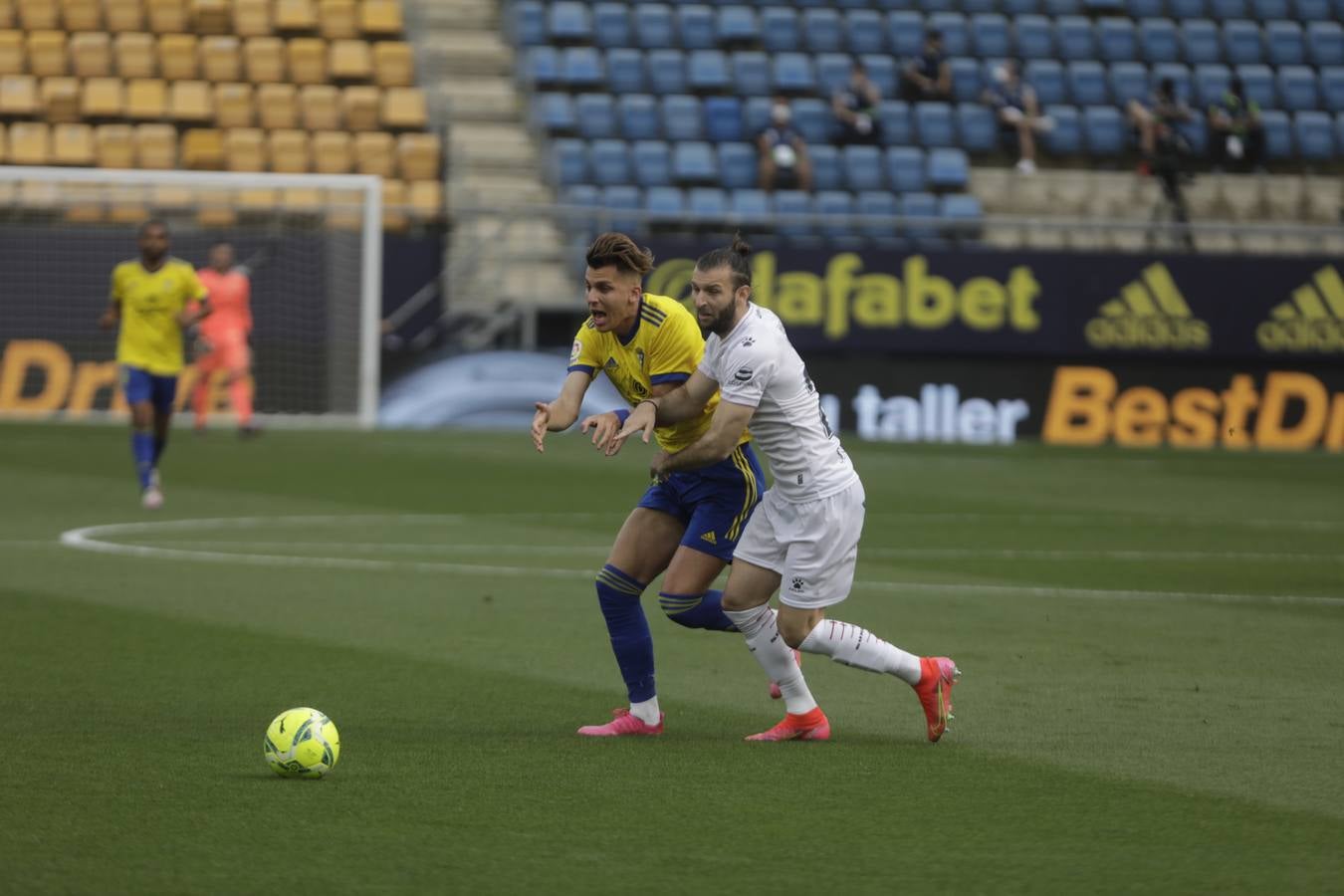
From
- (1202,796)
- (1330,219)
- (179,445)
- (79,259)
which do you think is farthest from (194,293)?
(1330,219)

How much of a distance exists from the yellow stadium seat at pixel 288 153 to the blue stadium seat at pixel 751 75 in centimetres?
647

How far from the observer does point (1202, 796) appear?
6.70 metres

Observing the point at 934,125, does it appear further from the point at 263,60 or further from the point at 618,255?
the point at 618,255

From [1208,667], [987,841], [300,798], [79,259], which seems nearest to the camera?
[987,841]

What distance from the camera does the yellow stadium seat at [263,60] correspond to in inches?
1179

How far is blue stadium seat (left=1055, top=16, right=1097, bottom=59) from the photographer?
32.3 meters

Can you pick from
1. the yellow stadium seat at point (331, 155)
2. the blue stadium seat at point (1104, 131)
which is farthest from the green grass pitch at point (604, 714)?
the blue stadium seat at point (1104, 131)

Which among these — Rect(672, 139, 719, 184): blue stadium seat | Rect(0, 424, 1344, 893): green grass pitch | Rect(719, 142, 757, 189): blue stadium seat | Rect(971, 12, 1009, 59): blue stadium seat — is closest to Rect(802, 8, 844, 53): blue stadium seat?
Rect(971, 12, 1009, 59): blue stadium seat

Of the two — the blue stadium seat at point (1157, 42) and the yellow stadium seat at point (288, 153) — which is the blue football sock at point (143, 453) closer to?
the yellow stadium seat at point (288, 153)

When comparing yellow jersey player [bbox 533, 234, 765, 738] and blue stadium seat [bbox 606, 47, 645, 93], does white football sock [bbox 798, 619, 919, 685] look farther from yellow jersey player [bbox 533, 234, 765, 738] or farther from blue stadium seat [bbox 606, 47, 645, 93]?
blue stadium seat [bbox 606, 47, 645, 93]

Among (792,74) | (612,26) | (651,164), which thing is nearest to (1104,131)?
(792,74)

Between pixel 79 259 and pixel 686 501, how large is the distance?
19392 mm

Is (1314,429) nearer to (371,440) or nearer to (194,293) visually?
(371,440)

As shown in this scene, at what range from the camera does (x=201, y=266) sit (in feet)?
85.1
